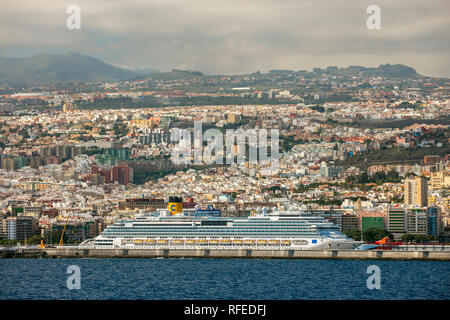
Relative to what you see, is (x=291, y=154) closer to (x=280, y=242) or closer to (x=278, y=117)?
(x=278, y=117)

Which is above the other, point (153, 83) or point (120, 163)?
point (153, 83)

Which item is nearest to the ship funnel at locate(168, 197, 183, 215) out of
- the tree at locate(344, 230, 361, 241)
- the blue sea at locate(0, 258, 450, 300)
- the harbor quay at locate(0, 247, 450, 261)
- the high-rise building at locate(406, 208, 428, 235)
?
the harbor quay at locate(0, 247, 450, 261)

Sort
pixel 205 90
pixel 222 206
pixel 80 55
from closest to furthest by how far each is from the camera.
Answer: pixel 222 206 < pixel 205 90 < pixel 80 55

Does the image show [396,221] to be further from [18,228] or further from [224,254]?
[18,228]

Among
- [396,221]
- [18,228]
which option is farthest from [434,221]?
[18,228]

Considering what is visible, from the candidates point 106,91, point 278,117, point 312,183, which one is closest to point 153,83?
point 106,91
